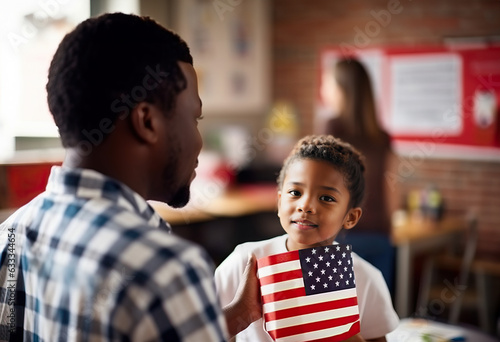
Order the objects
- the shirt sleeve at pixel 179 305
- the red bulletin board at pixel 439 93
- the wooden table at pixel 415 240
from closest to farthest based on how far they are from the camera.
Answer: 1. the shirt sleeve at pixel 179 305
2. the wooden table at pixel 415 240
3. the red bulletin board at pixel 439 93

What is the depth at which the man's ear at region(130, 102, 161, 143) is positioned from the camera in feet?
2.33

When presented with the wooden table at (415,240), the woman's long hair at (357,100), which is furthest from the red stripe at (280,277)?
the wooden table at (415,240)

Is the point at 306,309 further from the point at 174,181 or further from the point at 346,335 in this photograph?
the point at 174,181

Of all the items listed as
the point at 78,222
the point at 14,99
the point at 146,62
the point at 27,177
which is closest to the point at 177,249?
the point at 78,222

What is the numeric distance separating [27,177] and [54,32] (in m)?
0.93

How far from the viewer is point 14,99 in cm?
266

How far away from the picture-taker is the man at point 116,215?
23.6 inches

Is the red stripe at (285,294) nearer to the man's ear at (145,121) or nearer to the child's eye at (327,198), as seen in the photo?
the child's eye at (327,198)

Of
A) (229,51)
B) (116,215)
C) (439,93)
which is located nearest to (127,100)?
(116,215)

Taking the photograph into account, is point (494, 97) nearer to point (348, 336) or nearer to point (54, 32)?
point (54, 32)

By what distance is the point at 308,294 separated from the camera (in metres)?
0.70

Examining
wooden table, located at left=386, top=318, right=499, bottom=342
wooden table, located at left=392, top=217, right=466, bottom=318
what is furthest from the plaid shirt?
wooden table, located at left=392, top=217, right=466, bottom=318

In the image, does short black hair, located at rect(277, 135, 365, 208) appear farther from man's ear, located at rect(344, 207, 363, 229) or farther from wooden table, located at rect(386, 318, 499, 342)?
wooden table, located at rect(386, 318, 499, 342)

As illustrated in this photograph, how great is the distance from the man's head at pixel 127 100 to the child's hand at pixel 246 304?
156mm
